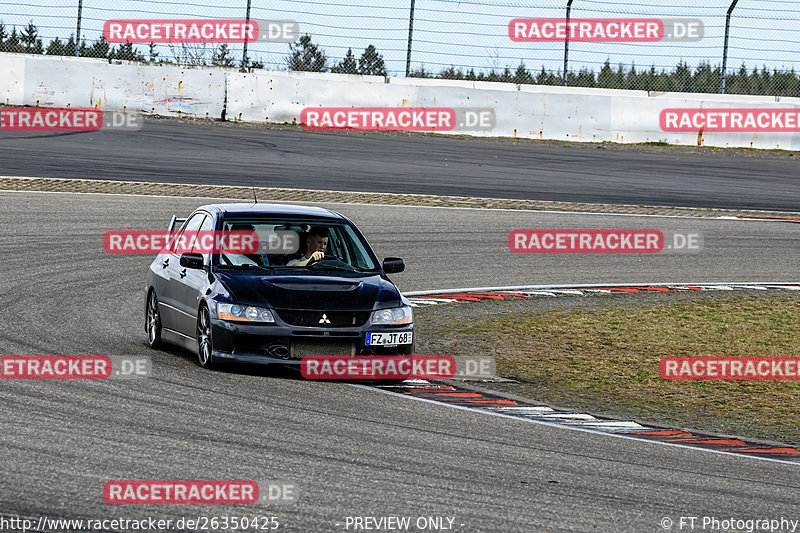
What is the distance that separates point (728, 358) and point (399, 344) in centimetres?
400

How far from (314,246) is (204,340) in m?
1.35

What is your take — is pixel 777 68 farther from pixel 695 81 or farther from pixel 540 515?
pixel 540 515

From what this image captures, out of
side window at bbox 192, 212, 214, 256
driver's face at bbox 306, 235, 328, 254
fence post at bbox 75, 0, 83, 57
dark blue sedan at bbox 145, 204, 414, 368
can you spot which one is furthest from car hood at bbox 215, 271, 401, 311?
fence post at bbox 75, 0, 83, 57

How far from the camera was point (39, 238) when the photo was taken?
16891mm

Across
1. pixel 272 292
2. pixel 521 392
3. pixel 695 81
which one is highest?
pixel 695 81

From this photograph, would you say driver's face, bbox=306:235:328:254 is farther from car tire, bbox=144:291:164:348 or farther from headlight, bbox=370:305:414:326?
car tire, bbox=144:291:164:348

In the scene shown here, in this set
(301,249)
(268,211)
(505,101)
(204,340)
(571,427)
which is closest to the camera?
(571,427)

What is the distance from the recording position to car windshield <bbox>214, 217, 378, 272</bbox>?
10.7 meters

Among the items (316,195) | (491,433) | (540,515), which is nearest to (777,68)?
(316,195)

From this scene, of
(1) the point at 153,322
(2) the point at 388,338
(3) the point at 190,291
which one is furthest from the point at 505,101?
(2) the point at 388,338

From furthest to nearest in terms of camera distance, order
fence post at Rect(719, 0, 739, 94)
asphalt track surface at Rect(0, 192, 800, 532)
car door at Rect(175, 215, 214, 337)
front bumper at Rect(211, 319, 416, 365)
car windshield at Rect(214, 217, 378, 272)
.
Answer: fence post at Rect(719, 0, 739, 94), car windshield at Rect(214, 217, 378, 272), car door at Rect(175, 215, 214, 337), front bumper at Rect(211, 319, 416, 365), asphalt track surface at Rect(0, 192, 800, 532)

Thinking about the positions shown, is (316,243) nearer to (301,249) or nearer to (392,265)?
(301,249)

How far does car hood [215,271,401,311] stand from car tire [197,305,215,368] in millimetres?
299

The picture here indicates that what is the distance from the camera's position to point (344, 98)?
2753 cm
